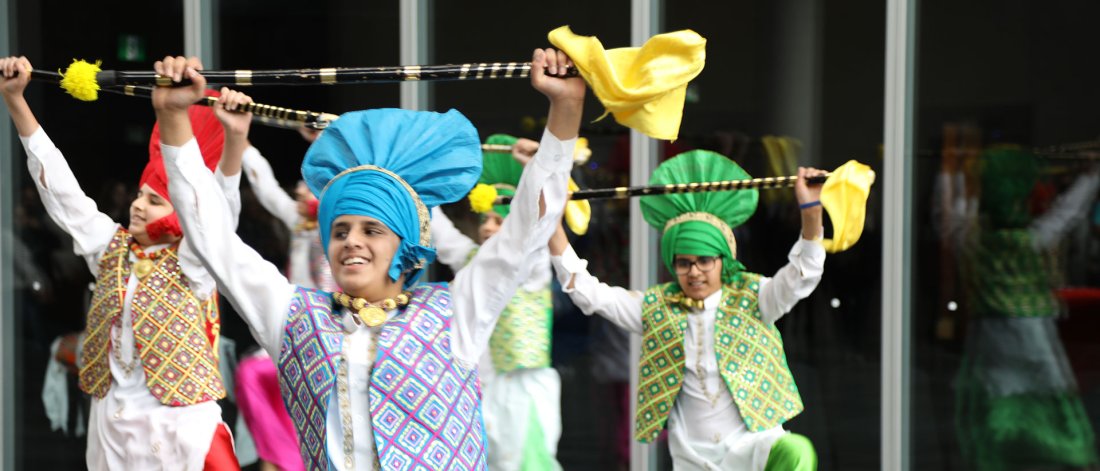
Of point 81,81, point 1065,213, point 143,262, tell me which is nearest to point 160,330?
point 143,262

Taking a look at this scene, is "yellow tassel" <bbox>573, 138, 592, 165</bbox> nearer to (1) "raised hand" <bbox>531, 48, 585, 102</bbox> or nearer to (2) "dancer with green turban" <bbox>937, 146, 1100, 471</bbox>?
(2) "dancer with green turban" <bbox>937, 146, 1100, 471</bbox>

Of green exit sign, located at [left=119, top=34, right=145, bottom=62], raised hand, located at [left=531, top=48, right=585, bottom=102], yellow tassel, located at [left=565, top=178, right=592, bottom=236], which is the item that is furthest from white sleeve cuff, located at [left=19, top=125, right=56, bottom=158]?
green exit sign, located at [left=119, top=34, right=145, bottom=62]

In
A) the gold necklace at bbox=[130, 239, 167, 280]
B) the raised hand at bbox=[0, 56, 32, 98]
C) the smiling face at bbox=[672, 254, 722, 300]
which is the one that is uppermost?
the raised hand at bbox=[0, 56, 32, 98]

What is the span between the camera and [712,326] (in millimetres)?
5109

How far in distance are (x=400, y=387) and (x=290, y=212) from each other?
382 cm

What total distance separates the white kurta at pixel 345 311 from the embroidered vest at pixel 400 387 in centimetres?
3

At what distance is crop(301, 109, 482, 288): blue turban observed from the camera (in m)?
3.25

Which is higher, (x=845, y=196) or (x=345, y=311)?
(x=845, y=196)

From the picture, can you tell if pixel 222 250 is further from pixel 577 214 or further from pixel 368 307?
pixel 577 214

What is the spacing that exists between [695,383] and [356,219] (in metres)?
2.16

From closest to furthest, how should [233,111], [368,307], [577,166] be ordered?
1. [368,307]
2. [233,111]
3. [577,166]

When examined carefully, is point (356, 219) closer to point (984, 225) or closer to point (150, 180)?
point (150, 180)

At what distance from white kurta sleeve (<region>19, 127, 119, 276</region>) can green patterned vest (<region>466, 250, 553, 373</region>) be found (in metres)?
1.64

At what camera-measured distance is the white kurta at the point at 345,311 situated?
3.12 meters
